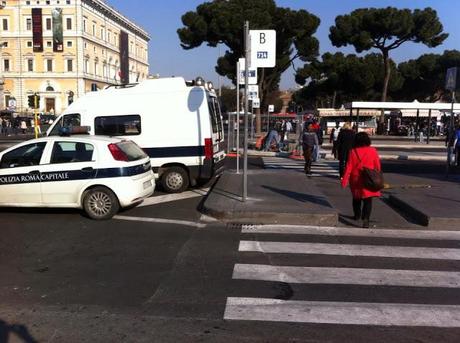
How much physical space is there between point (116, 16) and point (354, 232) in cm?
13822

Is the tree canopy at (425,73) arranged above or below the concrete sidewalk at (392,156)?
above

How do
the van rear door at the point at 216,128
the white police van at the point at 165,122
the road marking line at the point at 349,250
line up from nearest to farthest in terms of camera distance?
the road marking line at the point at 349,250
the white police van at the point at 165,122
the van rear door at the point at 216,128

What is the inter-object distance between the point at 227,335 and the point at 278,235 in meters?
3.92

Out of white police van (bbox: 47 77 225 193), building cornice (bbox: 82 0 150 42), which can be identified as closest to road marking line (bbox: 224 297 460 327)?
white police van (bbox: 47 77 225 193)

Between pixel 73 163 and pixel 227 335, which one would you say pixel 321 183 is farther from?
pixel 227 335

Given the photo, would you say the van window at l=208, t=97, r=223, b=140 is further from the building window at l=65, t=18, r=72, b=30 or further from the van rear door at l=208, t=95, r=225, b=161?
the building window at l=65, t=18, r=72, b=30

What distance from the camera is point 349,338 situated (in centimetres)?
448

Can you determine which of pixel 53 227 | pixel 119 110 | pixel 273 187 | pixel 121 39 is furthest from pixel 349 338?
pixel 121 39

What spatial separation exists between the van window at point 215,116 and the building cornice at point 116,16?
361ft

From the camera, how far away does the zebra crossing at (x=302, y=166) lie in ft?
55.5

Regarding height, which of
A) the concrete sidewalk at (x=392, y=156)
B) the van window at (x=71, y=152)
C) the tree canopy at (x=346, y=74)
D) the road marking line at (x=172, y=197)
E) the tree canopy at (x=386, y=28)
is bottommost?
the road marking line at (x=172, y=197)

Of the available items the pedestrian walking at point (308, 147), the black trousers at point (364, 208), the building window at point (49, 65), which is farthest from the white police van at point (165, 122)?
the building window at point (49, 65)

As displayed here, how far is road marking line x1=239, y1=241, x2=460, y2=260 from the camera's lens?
23.8 feet

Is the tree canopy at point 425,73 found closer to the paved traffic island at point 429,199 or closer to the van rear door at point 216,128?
the paved traffic island at point 429,199
